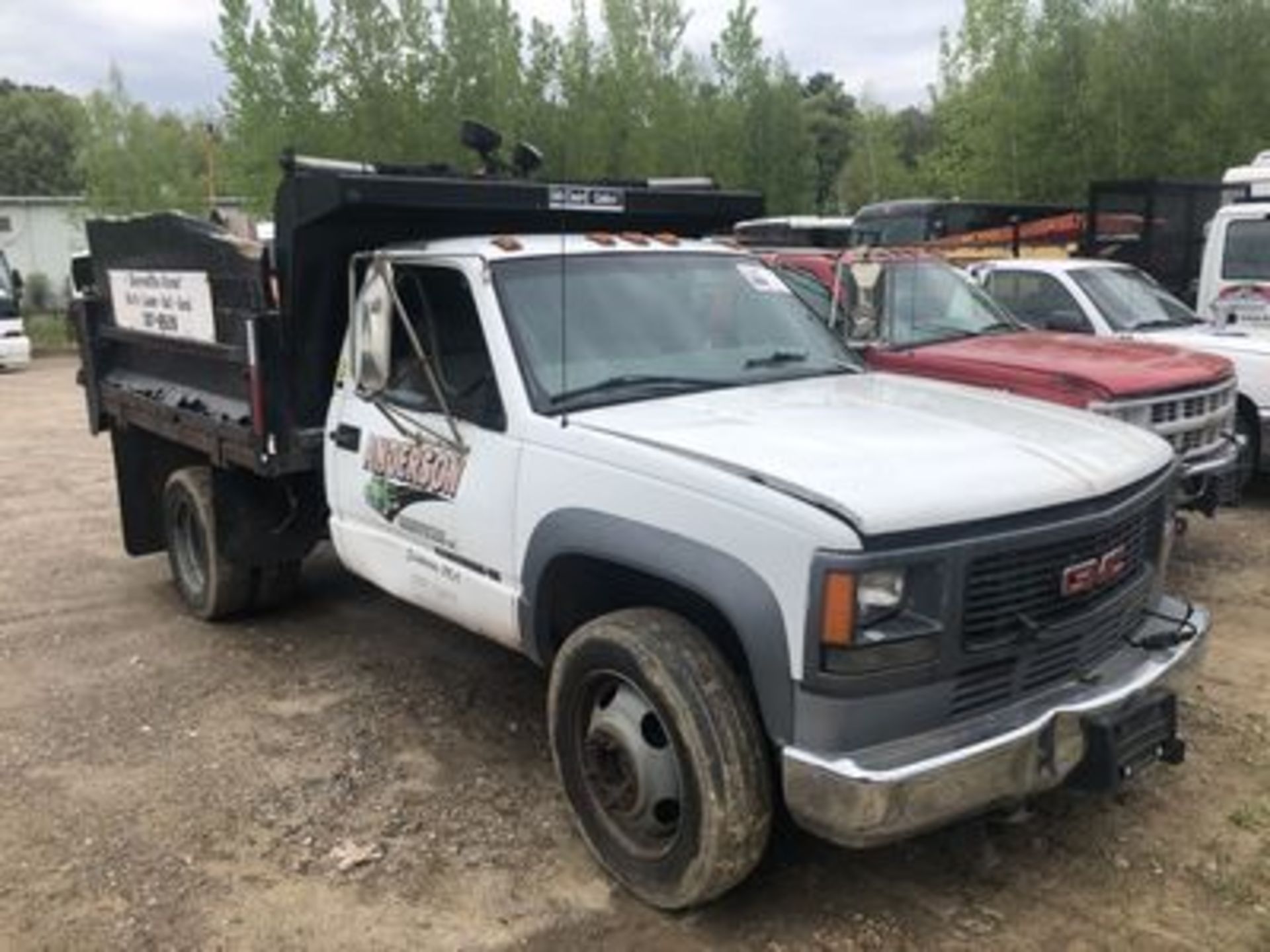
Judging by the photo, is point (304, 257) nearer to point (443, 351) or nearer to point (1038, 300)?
point (443, 351)

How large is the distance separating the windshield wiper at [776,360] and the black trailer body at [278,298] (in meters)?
1.24

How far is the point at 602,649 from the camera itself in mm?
3832

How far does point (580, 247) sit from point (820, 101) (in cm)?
5489

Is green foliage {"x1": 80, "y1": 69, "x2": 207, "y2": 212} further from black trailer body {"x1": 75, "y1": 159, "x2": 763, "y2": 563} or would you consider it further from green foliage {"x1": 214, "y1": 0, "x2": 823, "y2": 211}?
black trailer body {"x1": 75, "y1": 159, "x2": 763, "y2": 563}

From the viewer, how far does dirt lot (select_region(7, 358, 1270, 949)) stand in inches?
150

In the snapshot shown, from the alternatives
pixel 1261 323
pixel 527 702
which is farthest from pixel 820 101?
pixel 527 702

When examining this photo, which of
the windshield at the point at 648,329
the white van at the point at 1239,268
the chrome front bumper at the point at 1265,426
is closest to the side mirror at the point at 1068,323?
the chrome front bumper at the point at 1265,426

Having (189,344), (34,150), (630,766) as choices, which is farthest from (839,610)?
(34,150)

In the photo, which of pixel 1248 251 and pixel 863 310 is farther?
pixel 1248 251

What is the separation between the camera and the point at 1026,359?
24.3 ft

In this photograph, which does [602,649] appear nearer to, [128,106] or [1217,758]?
[1217,758]

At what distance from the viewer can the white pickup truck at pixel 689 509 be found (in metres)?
3.35

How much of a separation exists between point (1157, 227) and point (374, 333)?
37.3 ft

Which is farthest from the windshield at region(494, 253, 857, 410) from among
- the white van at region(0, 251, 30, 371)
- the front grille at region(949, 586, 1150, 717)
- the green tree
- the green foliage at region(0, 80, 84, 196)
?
the green foliage at region(0, 80, 84, 196)
